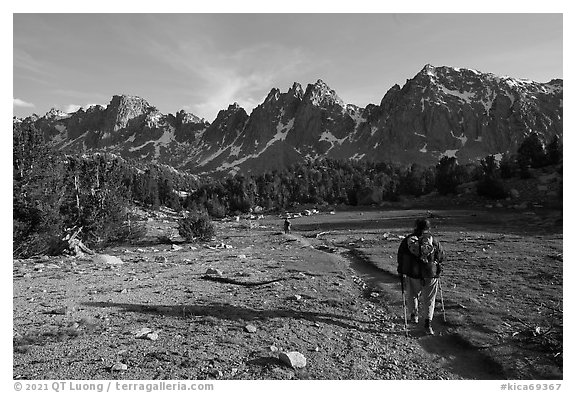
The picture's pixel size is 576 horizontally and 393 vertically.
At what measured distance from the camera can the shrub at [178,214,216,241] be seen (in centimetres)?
4044

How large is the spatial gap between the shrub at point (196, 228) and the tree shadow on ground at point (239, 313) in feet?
97.0

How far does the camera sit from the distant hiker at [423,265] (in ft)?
32.6

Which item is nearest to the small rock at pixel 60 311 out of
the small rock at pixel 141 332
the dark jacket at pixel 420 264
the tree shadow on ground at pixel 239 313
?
the tree shadow on ground at pixel 239 313

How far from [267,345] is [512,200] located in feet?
290

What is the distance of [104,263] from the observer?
72.9ft

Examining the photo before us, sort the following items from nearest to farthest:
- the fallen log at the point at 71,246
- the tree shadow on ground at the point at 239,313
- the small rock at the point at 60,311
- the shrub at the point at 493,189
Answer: the small rock at the point at 60,311 < the tree shadow on ground at the point at 239,313 < the fallen log at the point at 71,246 < the shrub at the point at 493,189

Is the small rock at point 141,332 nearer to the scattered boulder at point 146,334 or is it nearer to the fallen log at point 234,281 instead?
the scattered boulder at point 146,334

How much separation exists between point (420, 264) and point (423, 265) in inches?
3.3

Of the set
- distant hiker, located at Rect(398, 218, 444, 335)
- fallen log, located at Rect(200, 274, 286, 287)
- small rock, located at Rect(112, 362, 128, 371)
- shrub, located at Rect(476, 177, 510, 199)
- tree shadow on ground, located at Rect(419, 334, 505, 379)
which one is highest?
shrub, located at Rect(476, 177, 510, 199)

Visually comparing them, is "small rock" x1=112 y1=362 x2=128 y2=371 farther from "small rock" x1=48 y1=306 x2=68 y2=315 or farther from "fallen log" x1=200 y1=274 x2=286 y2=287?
"fallen log" x1=200 y1=274 x2=286 y2=287

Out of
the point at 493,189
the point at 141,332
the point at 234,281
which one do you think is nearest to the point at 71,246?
the point at 234,281

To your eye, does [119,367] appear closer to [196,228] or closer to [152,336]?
[152,336]

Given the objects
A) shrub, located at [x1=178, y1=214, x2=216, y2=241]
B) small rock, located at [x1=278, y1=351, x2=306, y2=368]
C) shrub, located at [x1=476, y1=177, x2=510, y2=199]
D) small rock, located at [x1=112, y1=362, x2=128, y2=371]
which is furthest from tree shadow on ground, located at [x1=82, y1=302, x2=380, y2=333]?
shrub, located at [x1=476, y1=177, x2=510, y2=199]

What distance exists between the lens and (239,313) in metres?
10.7
